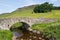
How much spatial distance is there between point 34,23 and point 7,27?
9.51 metres

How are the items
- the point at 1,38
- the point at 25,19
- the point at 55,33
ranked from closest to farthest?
the point at 1,38 → the point at 55,33 → the point at 25,19

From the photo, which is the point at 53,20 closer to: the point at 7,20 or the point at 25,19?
the point at 25,19

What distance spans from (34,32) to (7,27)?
24.1ft

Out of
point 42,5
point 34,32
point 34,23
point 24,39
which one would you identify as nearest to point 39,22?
point 34,23

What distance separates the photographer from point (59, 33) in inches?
1767

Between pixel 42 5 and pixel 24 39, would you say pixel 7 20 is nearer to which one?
pixel 24 39

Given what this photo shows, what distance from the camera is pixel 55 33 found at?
45.4 meters

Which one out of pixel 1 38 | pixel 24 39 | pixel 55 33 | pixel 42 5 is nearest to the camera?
pixel 1 38

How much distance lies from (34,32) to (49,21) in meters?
10.7

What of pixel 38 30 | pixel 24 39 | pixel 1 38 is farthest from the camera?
pixel 38 30

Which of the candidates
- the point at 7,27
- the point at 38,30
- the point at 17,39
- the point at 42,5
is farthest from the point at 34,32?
the point at 42,5

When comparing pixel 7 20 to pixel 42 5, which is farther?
pixel 42 5

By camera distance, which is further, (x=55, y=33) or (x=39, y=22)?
(x=39, y=22)

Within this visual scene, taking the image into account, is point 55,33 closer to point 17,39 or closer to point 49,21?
point 17,39
